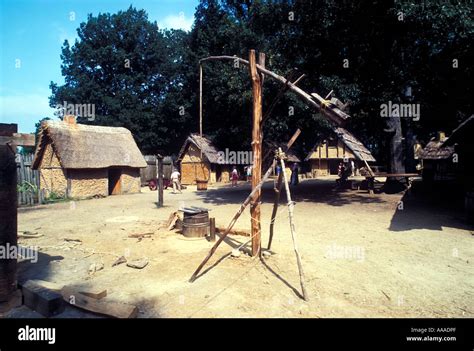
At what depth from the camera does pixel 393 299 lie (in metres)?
4.48

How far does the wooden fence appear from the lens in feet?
49.2

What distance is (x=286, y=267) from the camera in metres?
5.95

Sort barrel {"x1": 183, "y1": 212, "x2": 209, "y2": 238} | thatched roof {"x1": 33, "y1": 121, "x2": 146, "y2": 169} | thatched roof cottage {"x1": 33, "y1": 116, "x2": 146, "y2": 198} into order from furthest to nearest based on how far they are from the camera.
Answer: thatched roof {"x1": 33, "y1": 121, "x2": 146, "y2": 169}, thatched roof cottage {"x1": 33, "y1": 116, "x2": 146, "y2": 198}, barrel {"x1": 183, "y1": 212, "x2": 209, "y2": 238}

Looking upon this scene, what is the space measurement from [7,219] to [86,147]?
16.5 meters

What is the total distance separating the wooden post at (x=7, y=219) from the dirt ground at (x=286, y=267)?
1.84 feet

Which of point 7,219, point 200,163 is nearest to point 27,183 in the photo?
point 7,219

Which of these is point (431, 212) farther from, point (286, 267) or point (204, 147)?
point (204, 147)

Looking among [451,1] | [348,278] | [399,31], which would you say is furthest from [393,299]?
[399,31]

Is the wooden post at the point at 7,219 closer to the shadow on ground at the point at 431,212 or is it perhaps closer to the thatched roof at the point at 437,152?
the shadow on ground at the point at 431,212

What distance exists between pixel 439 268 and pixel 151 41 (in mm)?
44099

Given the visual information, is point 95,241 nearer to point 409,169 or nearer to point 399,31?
point 399,31

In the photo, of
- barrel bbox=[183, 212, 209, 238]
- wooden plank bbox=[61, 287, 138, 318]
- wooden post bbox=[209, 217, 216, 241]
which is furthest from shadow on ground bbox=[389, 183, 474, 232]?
wooden plank bbox=[61, 287, 138, 318]

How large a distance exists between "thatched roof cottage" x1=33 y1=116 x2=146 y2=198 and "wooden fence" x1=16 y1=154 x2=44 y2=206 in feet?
3.96

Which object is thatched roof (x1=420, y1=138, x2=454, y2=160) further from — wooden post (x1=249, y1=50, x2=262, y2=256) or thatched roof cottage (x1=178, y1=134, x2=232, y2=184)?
wooden post (x1=249, y1=50, x2=262, y2=256)
